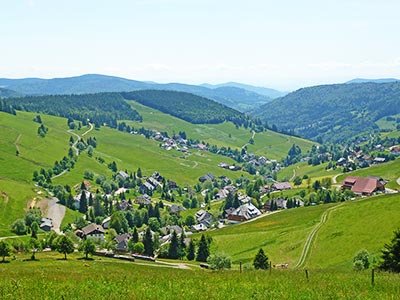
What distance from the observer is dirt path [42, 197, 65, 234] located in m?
173

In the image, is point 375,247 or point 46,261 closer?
point 46,261

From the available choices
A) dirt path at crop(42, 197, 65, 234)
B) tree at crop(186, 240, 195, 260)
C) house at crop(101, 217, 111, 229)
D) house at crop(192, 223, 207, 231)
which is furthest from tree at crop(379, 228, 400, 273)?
dirt path at crop(42, 197, 65, 234)

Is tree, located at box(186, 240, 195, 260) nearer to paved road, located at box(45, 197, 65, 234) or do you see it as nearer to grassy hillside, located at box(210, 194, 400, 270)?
grassy hillside, located at box(210, 194, 400, 270)

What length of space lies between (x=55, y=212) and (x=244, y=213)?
82.6 meters

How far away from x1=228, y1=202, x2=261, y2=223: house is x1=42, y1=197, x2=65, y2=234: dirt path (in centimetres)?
6854

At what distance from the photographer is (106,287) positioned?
983 inches

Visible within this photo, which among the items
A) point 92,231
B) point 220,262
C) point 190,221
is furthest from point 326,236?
point 92,231

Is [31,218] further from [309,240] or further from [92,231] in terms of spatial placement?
[309,240]

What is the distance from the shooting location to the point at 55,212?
186 meters

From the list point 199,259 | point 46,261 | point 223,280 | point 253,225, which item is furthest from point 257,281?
point 253,225

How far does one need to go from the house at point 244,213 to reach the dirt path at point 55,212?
6854cm

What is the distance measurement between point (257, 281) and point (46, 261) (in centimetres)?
5204

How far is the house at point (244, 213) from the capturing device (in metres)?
169

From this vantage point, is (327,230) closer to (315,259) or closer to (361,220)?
(361,220)
